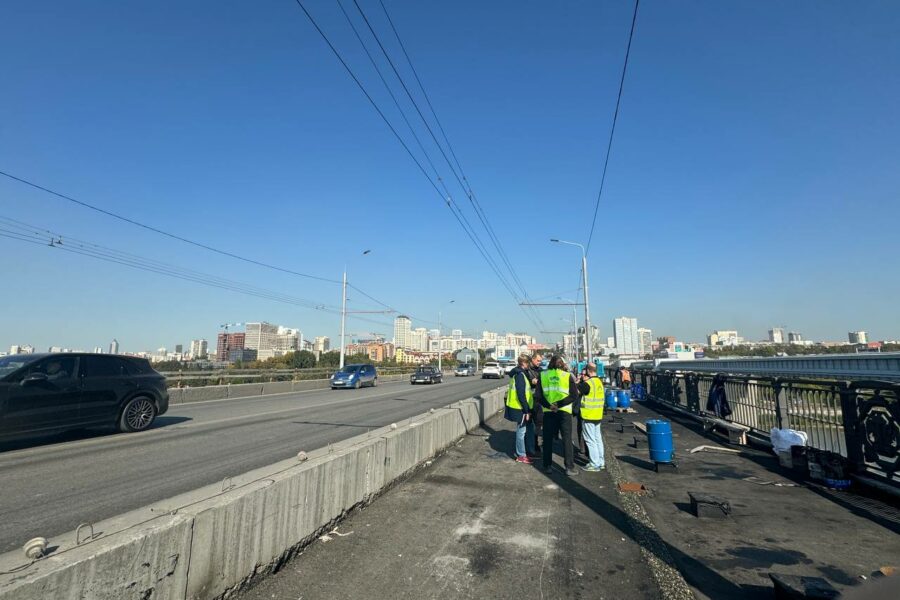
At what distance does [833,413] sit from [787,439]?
0.90 m

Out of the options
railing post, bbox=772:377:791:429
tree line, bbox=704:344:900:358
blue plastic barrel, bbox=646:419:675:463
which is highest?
tree line, bbox=704:344:900:358

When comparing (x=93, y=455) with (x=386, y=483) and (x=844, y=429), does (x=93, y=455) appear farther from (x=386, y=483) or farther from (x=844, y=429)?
(x=844, y=429)

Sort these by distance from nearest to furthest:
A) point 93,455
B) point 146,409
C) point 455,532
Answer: point 455,532, point 93,455, point 146,409

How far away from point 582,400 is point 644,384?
16.2m

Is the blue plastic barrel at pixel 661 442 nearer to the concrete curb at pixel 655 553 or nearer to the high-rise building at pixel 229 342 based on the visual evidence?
the concrete curb at pixel 655 553

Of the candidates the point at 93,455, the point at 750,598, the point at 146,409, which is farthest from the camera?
the point at 146,409

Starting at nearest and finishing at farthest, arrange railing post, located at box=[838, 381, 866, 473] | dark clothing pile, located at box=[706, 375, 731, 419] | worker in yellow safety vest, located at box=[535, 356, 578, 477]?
railing post, located at box=[838, 381, 866, 473] → worker in yellow safety vest, located at box=[535, 356, 578, 477] → dark clothing pile, located at box=[706, 375, 731, 419]

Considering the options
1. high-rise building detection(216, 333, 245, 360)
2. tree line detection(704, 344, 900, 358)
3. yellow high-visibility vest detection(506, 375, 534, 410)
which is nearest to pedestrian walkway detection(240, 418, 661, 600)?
yellow high-visibility vest detection(506, 375, 534, 410)

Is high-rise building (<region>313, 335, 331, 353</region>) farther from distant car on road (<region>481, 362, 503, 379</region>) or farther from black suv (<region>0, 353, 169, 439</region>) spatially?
black suv (<region>0, 353, 169, 439</region>)

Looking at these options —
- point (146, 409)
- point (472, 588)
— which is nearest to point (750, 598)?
point (472, 588)

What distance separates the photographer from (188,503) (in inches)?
126

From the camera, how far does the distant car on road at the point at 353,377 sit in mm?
29078

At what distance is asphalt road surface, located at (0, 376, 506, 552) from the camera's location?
502 centimetres

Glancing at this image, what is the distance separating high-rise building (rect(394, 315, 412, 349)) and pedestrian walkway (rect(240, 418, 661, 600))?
426 ft
